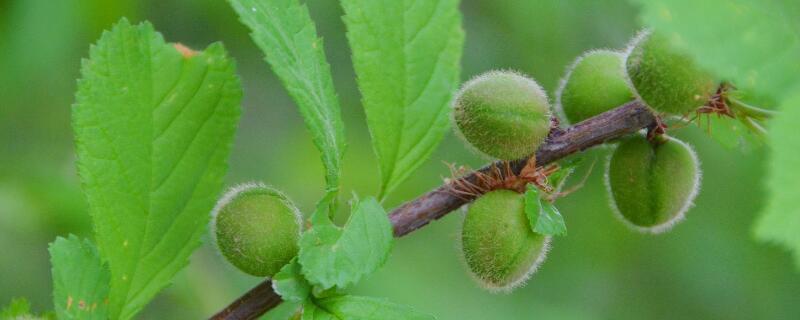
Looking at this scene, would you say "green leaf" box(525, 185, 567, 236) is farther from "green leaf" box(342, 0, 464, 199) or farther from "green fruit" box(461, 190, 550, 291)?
"green leaf" box(342, 0, 464, 199)

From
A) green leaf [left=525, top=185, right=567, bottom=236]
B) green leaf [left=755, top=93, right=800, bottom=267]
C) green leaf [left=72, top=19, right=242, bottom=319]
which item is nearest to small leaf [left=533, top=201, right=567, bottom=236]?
green leaf [left=525, top=185, right=567, bottom=236]

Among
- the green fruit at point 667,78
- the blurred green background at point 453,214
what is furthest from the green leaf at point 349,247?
the blurred green background at point 453,214

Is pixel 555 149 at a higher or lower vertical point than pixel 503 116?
lower

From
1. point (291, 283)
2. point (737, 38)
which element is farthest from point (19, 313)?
point (737, 38)

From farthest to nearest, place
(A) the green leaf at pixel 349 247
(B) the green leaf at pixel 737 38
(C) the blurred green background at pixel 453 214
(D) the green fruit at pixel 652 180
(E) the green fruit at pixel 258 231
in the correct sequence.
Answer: (C) the blurred green background at pixel 453 214
(D) the green fruit at pixel 652 180
(E) the green fruit at pixel 258 231
(A) the green leaf at pixel 349 247
(B) the green leaf at pixel 737 38

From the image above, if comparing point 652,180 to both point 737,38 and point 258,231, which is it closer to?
point 258,231

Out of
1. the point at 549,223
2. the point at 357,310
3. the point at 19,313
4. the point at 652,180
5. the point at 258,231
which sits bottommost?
the point at 652,180

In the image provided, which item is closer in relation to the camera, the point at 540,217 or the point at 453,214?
the point at 540,217

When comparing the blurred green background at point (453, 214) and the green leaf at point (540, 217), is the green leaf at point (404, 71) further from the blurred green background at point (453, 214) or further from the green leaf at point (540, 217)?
the blurred green background at point (453, 214)
